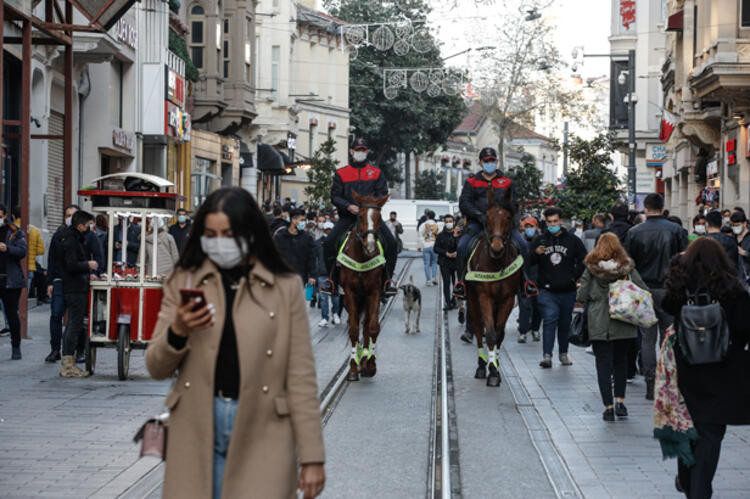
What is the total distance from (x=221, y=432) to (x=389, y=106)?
71.7 m

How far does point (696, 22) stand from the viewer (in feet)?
113

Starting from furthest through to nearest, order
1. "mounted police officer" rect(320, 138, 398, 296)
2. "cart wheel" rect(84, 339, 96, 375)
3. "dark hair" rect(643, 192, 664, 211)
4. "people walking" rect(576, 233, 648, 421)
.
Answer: "mounted police officer" rect(320, 138, 398, 296) < "cart wheel" rect(84, 339, 96, 375) < "dark hair" rect(643, 192, 664, 211) < "people walking" rect(576, 233, 648, 421)

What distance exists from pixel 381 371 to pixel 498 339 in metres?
1.67

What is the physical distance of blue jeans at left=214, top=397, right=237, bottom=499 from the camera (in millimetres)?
4434

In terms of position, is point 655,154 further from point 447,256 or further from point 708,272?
point 708,272

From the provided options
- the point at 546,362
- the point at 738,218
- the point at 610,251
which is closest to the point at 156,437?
the point at 610,251

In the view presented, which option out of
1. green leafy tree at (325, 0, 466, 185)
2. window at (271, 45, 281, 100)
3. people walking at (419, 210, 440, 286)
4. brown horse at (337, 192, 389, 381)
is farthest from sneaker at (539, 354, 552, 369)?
Answer: green leafy tree at (325, 0, 466, 185)

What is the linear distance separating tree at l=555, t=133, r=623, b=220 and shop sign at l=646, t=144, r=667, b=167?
2326 cm

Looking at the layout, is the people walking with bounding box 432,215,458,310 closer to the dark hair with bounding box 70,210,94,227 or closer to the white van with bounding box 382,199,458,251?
the dark hair with bounding box 70,210,94,227

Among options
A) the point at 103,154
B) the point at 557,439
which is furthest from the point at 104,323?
the point at 103,154

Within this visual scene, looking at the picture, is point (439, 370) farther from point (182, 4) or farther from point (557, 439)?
point (182, 4)

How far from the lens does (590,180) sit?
98.6 ft

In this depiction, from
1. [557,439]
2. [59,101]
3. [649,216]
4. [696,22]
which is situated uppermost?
[696,22]

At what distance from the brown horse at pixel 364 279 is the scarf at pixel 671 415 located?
22.5ft
